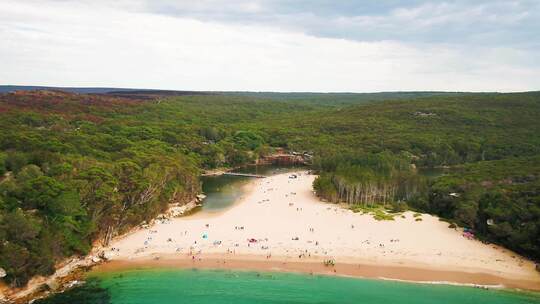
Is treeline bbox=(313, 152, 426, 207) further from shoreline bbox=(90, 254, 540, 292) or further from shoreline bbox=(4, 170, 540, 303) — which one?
shoreline bbox=(90, 254, 540, 292)

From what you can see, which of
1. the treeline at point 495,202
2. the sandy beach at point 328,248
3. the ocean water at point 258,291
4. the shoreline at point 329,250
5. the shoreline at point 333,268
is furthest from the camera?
the treeline at point 495,202

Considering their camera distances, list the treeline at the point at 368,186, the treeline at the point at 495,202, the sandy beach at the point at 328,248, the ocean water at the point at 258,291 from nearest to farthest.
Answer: the ocean water at the point at 258,291, the sandy beach at the point at 328,248, the treeline at the point at 495,202, the treeline at the point at 368,186

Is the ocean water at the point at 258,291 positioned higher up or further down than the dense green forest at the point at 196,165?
further down

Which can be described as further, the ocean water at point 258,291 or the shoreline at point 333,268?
the shoreline at point 333,268

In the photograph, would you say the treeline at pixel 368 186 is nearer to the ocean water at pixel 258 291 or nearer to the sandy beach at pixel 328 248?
the sandy beach at pixel 328 248

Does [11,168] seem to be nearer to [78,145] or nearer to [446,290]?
[78,145]

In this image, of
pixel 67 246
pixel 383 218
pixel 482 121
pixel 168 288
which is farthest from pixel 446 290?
pixel 482 121

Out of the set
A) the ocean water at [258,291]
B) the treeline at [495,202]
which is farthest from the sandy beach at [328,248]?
the treeline at [495,202]
